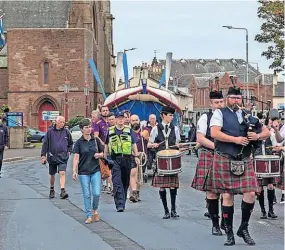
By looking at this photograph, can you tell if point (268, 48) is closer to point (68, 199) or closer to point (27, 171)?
point (27, 171)

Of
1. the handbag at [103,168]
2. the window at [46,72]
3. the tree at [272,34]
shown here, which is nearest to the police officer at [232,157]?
the handbag at [103,168]

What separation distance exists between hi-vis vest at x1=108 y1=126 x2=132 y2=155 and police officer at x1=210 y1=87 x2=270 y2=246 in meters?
4.39

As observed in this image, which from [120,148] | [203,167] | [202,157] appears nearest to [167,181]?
[202,157]

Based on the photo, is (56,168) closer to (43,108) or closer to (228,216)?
(228,216)

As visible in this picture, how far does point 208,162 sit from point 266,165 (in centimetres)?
136

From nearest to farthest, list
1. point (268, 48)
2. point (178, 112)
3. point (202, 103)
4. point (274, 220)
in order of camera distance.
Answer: point (274, 220) < point (178, 112) < point (268, 48) < point (202, 103)

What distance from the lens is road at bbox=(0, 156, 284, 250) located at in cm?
996

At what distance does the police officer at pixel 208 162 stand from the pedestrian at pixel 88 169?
2.05 meters

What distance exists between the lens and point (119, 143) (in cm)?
1401

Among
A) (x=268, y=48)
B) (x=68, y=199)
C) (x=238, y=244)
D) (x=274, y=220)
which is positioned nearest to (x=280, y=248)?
(x=238, y=244)

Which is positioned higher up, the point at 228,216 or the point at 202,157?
the point at 202,157

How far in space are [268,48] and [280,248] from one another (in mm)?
30440

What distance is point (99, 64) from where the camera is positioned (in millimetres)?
78250

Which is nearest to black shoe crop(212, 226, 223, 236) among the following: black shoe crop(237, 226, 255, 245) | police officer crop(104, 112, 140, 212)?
black shoe crop(237, 226, 255, 245)
